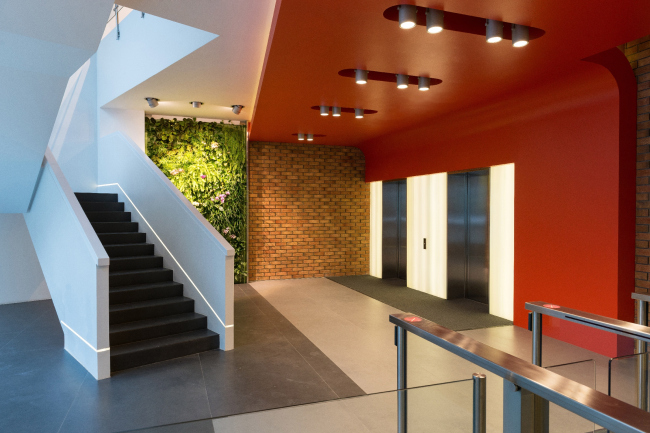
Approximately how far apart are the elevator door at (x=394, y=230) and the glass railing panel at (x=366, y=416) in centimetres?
779

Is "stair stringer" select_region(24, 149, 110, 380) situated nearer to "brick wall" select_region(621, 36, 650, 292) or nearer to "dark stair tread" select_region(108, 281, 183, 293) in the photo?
"dark stair tread" select_region(108, 281, 183, 293)

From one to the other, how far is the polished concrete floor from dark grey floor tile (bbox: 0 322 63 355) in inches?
0.5

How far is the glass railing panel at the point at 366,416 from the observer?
1.54m

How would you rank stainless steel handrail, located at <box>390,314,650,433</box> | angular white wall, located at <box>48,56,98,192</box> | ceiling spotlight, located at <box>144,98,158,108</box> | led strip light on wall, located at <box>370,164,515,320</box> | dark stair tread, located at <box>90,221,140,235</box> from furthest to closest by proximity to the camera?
angular white wall, located at <box>48,56,98,192</box>, ceiling spotlight, located at <box>144,98,158,108</box>, dark stair tread, located at <box>90,221,140,235</box>, led strip light on wall, located at <box>370,164,515,320</box>, stainless steel handrail, located at <box>390,314,650,433</box>

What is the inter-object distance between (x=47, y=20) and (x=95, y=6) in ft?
1.21

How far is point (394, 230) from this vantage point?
9758mm

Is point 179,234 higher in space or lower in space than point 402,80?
lower

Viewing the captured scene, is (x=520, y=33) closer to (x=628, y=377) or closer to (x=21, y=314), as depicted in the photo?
(x=628, y=377)

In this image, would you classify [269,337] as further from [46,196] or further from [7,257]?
[7,257]

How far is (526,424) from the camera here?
131 cm

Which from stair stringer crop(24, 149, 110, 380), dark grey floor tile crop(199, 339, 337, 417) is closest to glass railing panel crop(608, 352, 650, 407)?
dark grey floor tile crop(199, 339, 337, 417)

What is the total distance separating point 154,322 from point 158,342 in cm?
37

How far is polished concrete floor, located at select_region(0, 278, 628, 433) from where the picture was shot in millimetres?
1626

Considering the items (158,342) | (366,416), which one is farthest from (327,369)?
(366,416)
